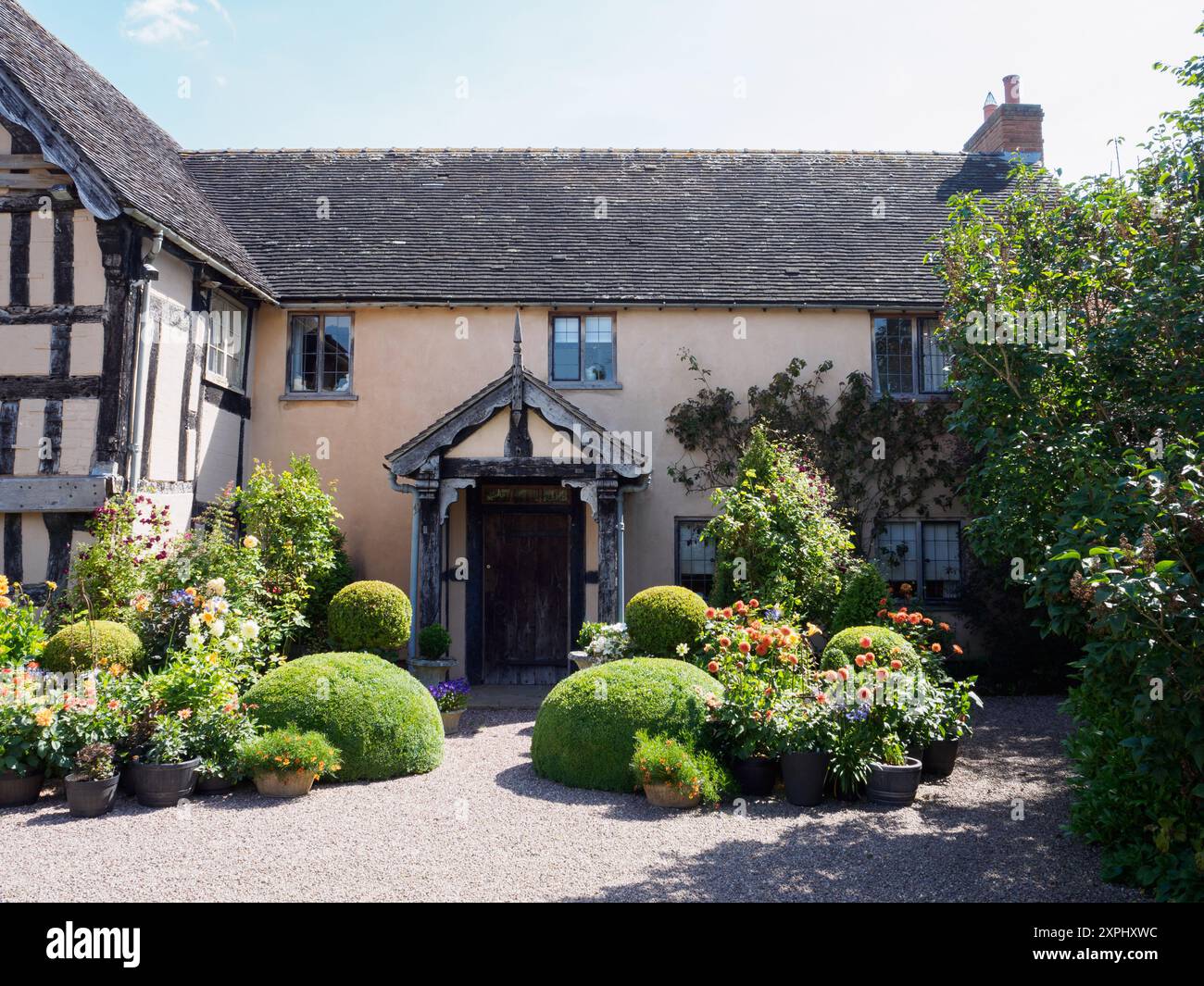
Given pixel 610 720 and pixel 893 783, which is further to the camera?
pixel 610 720

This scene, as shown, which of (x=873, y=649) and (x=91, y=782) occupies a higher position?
(x=873, y=649)

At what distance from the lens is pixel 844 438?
45.9 ft

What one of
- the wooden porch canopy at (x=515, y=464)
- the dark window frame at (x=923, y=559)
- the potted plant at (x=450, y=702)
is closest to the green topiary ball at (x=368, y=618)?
the wooden porch canopy at (x=515, y=464)

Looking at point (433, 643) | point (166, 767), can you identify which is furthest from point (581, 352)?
point (166, 767)

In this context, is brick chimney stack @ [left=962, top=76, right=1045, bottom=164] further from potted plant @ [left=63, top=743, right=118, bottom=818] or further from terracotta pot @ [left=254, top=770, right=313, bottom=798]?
potted plant @ [left=63, top=743, right=118, bottom=818]

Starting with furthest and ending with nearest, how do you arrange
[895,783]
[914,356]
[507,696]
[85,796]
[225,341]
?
[914,356]
[225,341]
[507,696]
[895,783]
[85,796]

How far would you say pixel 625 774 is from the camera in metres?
7.69

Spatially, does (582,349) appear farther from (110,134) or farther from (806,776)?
(806,776)

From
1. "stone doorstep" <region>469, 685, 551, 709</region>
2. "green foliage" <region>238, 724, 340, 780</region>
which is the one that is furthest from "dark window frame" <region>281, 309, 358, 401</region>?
"green foliage" <region>238, 724, 340, 780</region>

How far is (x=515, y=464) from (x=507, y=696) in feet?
10.6

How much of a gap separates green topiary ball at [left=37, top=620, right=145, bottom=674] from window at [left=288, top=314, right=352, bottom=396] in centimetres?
595

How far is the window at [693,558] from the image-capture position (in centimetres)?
1409

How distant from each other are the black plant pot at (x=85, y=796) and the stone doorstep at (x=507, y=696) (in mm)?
5207

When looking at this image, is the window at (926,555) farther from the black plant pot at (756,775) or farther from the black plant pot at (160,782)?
the black plant pot at (160,782)
